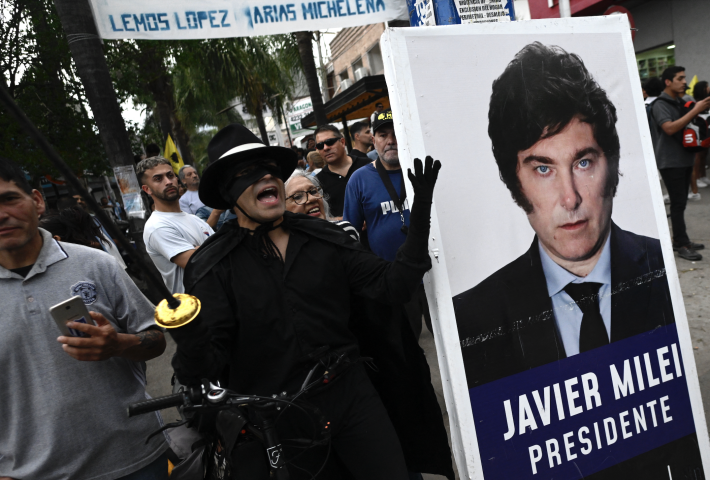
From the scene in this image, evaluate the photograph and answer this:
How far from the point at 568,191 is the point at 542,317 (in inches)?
20.7

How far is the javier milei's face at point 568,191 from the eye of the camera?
1910mm

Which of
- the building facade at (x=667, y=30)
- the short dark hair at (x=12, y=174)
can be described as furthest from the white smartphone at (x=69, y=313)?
the building facade at (x=667, y=30)

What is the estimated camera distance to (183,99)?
A: 2180 cm

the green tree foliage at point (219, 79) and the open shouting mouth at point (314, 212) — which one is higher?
the green tree foliage at point (219, 79)

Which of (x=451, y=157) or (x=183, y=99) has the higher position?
(x=183, y=99)

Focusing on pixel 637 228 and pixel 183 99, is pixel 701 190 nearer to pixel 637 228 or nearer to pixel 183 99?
pixel 637 228

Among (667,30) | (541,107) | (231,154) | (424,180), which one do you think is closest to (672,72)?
(541,107)

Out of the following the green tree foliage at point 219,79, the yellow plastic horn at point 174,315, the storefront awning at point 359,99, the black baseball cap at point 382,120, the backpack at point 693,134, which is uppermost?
the green tree foliage at point 219,79

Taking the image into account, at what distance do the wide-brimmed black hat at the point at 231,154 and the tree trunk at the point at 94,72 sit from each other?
7.85 ft

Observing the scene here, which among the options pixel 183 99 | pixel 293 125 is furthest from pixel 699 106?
pixel 293 125

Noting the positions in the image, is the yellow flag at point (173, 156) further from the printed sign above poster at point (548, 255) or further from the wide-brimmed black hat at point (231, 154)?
the printed sign above poster at point (548, 255)

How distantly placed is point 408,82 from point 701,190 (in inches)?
330

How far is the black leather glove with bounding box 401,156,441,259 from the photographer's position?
163 centimetres

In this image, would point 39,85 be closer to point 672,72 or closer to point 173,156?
point 173,156
